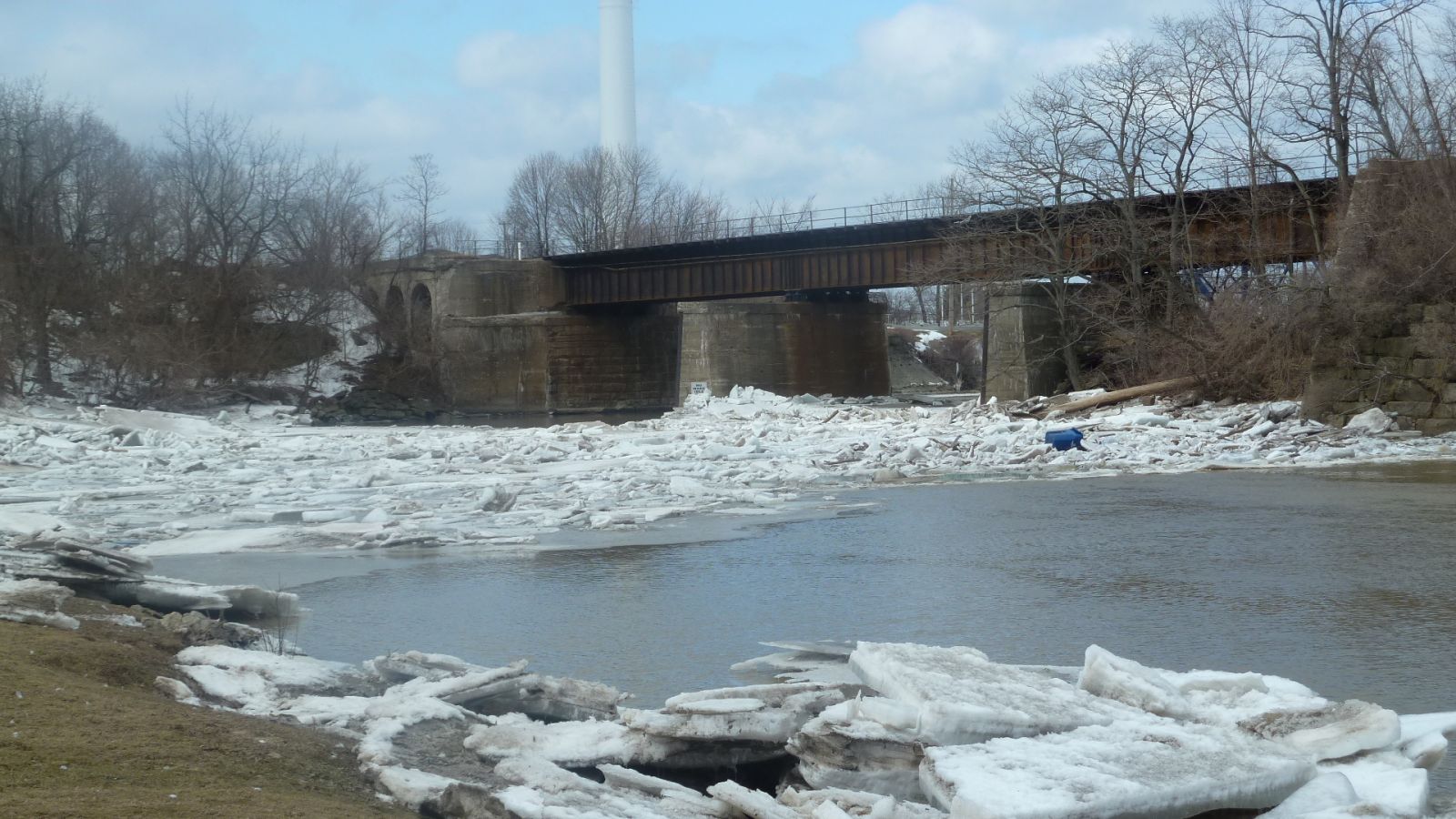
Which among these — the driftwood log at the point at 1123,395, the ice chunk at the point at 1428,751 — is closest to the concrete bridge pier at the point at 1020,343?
the driftwood log at the point at 1123,395

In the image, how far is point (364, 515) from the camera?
44.8 ft

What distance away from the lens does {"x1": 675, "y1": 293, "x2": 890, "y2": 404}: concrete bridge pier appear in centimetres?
4903

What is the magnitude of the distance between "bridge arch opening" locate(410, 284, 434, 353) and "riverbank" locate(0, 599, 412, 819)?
5444 cm

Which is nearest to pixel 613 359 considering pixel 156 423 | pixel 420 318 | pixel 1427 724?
pixel 420 318

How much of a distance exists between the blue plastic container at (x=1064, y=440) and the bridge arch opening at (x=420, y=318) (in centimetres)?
4340

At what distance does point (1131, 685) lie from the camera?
4.84m

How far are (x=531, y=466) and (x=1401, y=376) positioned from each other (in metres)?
13.6

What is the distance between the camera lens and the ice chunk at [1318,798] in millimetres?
3875

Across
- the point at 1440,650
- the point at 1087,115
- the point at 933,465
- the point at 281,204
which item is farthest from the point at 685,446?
the point at 281,204

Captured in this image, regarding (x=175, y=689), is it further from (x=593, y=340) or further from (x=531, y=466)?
(x=593, y=340)

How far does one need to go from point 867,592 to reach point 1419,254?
621 inches

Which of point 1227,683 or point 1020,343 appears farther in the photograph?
point 1020,343

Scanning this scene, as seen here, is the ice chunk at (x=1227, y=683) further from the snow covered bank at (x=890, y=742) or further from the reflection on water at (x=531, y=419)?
the reflection on water at (x=531, y=419)

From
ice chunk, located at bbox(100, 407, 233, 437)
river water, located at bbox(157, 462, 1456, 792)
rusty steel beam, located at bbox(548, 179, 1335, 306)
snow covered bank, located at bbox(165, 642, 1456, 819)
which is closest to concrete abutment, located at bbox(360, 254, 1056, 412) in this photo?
rusty steel beam, located at bbox(548, 179, 1335, 306)
